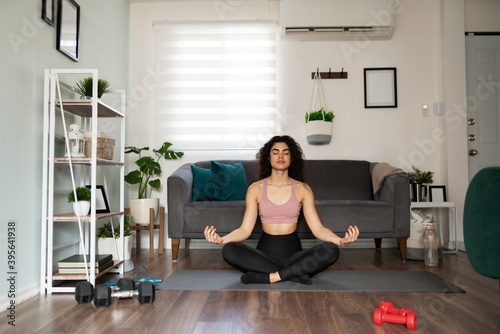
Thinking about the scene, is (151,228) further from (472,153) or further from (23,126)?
(472,153)

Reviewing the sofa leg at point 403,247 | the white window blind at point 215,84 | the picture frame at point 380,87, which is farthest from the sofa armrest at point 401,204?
the white window blind at point 215,84

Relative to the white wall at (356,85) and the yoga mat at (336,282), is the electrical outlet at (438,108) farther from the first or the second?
the yoga mat at (336,282)

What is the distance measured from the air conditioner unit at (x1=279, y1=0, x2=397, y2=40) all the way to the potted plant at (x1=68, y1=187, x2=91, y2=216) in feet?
8.51

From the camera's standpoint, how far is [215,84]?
396 centimetres

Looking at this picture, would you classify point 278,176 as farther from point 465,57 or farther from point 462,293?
point 465,57

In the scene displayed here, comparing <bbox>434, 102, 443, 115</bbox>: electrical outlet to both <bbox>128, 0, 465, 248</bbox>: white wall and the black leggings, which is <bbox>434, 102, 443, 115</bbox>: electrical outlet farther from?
the black leggings

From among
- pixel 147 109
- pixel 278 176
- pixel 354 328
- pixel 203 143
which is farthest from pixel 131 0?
pixel 354 328

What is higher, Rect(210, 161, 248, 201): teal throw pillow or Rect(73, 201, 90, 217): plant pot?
Rect(210, 161, 248, 201): teal throw pillow

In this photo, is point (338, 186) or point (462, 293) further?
point (338, 186)

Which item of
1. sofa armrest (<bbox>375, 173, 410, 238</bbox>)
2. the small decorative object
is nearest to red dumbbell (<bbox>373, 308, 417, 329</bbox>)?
sofa armrest (<bbox>375, 173, 410, 238</bbox>)

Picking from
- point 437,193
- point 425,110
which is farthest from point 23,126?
point 425,110

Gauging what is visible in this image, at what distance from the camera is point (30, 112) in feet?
6.98

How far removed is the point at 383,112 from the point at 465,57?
0.98m

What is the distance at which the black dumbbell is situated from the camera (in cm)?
180
